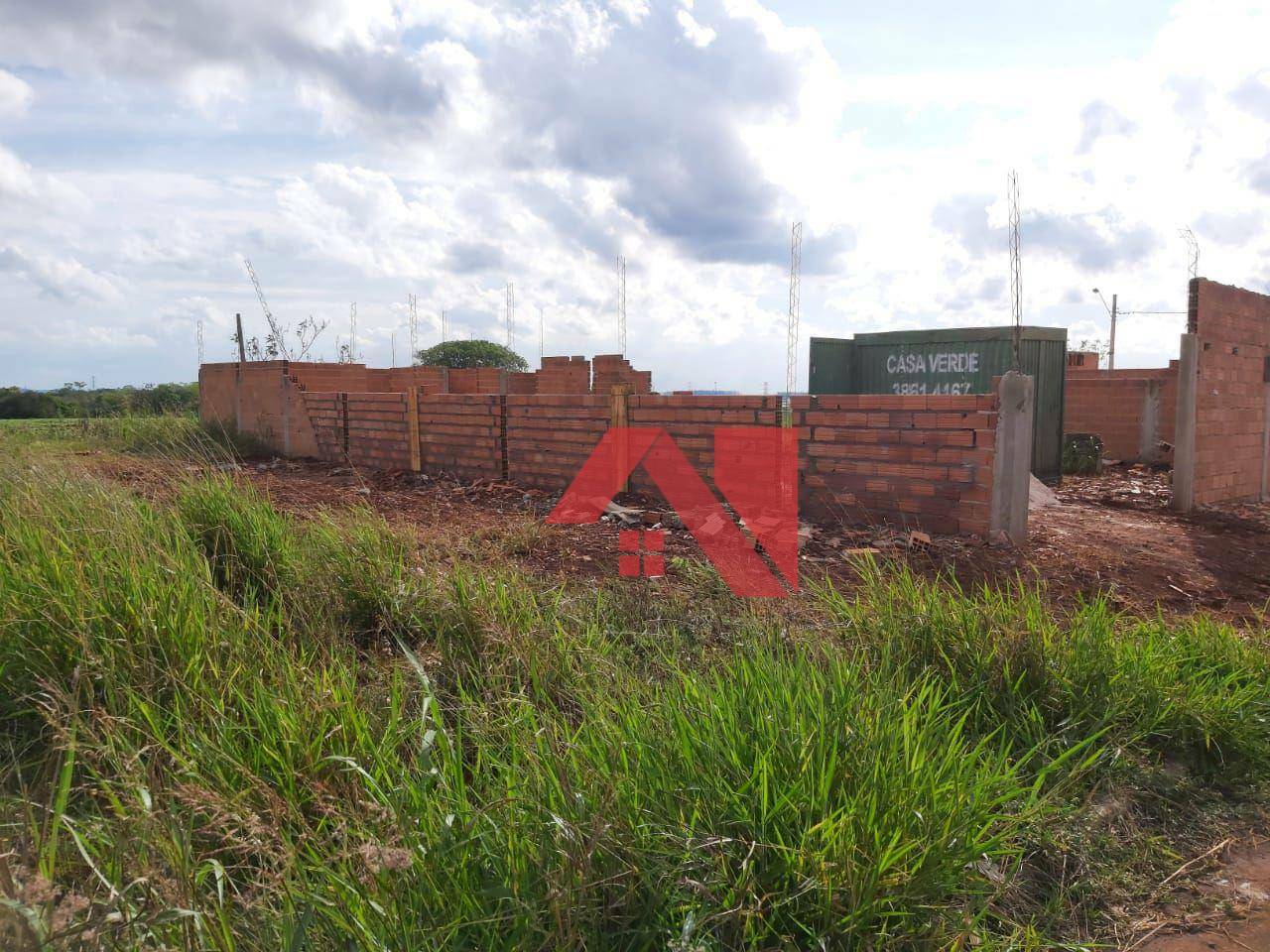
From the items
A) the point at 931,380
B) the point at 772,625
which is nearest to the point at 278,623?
the point at 772,625

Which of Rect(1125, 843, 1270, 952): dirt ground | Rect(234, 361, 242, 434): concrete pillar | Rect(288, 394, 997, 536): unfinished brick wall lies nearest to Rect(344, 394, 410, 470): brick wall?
Rect(288, 394, 997, 536): unfinished brick wall

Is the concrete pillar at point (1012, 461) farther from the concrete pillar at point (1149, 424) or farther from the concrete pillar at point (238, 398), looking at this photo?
the concrete pillar at point (238, 398)

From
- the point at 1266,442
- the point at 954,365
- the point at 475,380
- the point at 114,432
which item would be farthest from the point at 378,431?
the point at 1266,442

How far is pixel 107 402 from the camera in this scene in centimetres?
1180

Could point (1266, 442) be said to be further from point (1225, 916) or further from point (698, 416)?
point (1225, 916)

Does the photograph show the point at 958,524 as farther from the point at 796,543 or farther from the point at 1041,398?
the point at 1041,398

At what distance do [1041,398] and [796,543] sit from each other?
6.98 m

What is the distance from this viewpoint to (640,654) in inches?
147

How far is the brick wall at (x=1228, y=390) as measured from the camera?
8523 millimetres

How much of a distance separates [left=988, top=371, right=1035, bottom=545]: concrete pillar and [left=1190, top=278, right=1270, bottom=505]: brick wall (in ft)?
12.0

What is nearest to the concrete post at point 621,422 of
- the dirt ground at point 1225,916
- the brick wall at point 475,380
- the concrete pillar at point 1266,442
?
the dirt ground at point 1225,916

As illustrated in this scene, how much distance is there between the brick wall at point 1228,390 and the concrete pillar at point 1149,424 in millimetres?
3258

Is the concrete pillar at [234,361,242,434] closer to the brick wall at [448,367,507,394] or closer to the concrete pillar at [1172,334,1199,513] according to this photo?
the brick wall at [448,367,507,394]

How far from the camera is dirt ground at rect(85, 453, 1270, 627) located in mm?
5285
